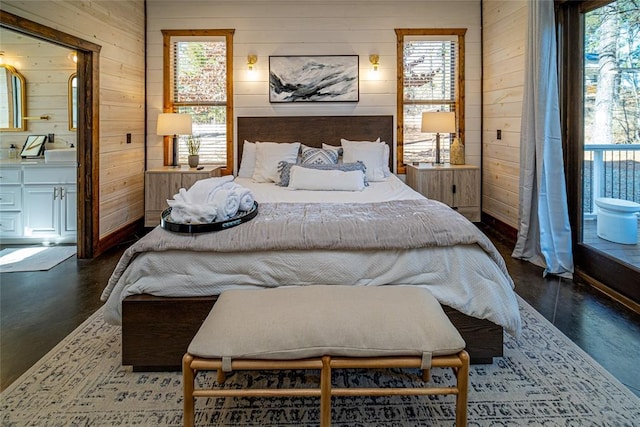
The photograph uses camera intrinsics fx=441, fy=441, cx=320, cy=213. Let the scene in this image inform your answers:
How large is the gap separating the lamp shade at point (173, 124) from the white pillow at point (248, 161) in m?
0.67

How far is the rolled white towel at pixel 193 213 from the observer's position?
2303 mm

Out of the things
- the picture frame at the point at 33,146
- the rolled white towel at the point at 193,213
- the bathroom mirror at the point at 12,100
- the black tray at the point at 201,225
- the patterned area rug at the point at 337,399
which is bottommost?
the patterned area rug at the point at 337,399

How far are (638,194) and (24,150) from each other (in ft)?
19.4

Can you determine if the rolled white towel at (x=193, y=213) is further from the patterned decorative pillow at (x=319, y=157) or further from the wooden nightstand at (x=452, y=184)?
the wooden nightstand at (x=452, y=184)

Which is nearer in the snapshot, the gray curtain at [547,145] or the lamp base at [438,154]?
the gray curtain at [547,145]

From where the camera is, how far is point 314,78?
17.4ft

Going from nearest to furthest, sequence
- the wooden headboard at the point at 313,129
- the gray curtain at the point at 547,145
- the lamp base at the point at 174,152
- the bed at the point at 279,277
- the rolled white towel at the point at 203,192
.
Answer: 1. the bed at the point at 279,277
2. the rolled white towel at the point at 203,192
3. the gray curtain at the point at 547,145
4. the wooden headboard at the point at 313,129
5. the lamp base at the point at 174,152

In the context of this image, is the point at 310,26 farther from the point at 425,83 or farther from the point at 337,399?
the point at 337,399

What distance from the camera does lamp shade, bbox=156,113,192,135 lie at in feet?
16.3

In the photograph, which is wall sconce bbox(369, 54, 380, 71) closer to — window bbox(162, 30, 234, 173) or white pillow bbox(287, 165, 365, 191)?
window bbox(162, 30, 234, 173)

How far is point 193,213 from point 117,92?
3.00m

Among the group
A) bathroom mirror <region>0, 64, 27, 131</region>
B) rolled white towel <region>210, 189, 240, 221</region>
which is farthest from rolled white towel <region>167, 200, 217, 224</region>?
bathroom mirror <region>0, 64, 27, 131</region>

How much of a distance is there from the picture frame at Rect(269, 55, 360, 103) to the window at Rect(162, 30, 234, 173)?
0.59 m

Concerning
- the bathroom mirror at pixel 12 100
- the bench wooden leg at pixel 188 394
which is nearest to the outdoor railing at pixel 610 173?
the bench wooden leg at pixel 188 394
